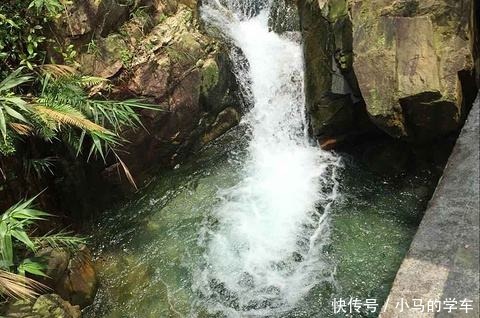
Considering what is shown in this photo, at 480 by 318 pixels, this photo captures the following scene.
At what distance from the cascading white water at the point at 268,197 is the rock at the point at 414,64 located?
5.07 ft

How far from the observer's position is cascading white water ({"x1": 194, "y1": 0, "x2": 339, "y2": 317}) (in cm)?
522

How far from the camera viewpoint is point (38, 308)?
15.0 feet

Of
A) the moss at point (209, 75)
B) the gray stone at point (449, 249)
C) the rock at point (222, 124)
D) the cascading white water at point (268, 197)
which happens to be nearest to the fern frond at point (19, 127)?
the cascading white water at point (268, 197)

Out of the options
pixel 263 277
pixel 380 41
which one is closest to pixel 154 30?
pixel 380 41

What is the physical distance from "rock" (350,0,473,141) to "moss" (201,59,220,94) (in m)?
2.51

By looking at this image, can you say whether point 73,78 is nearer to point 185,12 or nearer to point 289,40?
point 185,12

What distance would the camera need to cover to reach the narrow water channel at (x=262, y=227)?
5129 mm

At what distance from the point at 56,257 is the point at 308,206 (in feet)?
10.7

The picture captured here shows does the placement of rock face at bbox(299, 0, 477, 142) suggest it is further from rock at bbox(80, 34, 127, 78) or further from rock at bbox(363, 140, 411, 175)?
rock at bbox(80, 34, 127, 78)

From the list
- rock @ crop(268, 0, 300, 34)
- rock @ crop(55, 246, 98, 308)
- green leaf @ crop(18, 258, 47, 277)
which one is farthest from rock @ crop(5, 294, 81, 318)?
rock @ crop(268, 0, 300, 34)

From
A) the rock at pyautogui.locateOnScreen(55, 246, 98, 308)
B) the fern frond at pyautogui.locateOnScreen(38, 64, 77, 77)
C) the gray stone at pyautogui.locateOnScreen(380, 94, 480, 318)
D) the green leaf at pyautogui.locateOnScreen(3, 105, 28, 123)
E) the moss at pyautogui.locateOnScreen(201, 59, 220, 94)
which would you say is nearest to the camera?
the gray stone at pyautogui.locateOnScreen(380, 94, 480, 318)

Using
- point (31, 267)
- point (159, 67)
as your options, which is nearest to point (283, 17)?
point (159, 67)

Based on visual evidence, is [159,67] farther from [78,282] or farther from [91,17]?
[78,282]

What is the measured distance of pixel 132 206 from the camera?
668 cm
